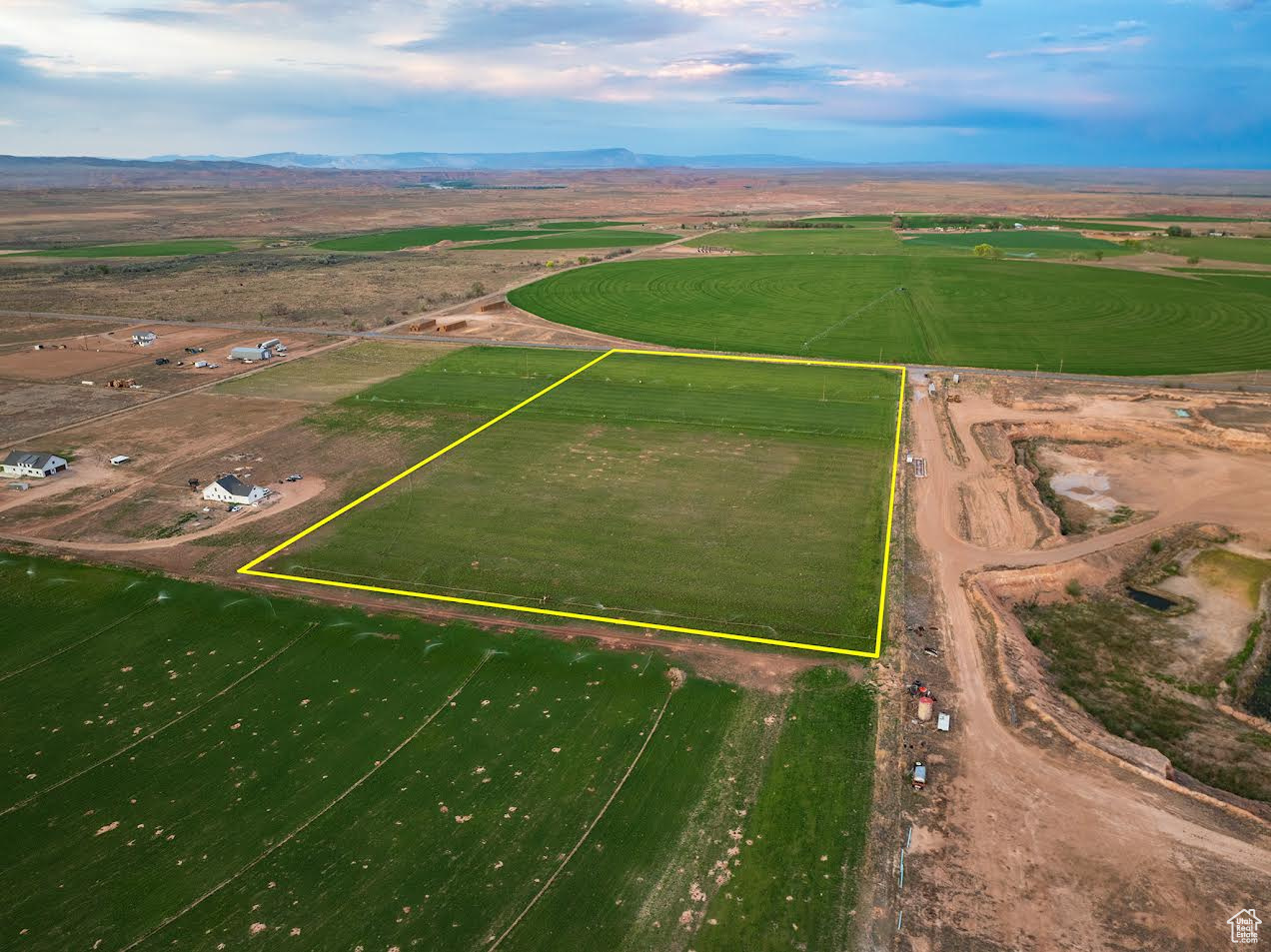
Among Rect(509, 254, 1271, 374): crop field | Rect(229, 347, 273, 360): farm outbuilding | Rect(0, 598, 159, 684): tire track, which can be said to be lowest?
Rect(0, 598, 159, 684): tire track

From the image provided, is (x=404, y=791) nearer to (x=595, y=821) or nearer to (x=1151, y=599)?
(x=595, y=821)

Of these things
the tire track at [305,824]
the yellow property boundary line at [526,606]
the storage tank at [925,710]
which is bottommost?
the tire track at [305,824]

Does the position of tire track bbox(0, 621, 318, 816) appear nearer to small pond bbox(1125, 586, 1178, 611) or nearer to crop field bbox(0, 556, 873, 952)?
crop field bbox(0, 556, 873, 952)

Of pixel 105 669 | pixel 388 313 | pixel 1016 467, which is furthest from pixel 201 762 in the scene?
pixel 388 313

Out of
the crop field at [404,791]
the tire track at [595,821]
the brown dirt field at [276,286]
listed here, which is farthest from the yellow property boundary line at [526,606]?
the brown dirt field at [276,286]

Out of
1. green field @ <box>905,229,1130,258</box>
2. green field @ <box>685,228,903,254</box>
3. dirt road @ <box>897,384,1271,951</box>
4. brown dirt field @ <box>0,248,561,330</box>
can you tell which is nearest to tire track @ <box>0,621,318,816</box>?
dirt road @ <box>897,384,1271,951</box>

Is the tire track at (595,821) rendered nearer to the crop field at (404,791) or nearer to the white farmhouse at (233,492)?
the crop field at (404,791)
